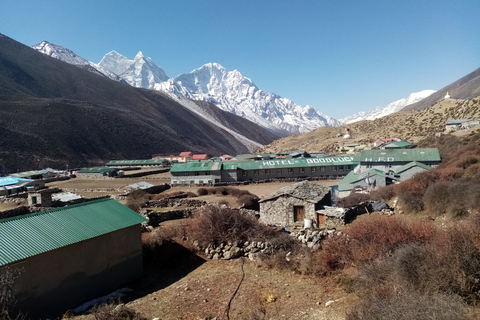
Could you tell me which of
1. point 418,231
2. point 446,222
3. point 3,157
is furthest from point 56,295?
point 3,157

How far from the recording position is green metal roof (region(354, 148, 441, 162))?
133ft

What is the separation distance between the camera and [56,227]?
38.4ft

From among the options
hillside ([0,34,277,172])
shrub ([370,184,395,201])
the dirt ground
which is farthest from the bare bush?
hillside ([0,34,277,172])

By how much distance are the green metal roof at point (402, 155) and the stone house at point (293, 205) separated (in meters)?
24.7

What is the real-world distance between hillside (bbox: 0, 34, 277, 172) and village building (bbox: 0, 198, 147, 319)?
3069 inches

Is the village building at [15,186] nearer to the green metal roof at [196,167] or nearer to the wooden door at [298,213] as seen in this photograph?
the green metal roof at [196,167]

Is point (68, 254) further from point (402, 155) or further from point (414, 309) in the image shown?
point (402, 155)

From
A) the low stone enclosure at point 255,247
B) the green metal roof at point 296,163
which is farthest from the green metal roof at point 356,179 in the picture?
the low stone enclosure at point 255,247

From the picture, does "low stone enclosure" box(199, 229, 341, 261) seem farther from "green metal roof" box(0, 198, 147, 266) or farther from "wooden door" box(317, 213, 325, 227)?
"wooden door" box(317, 213, 325, 227)

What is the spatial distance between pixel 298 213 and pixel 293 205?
63 centimetres

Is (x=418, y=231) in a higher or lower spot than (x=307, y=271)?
higher

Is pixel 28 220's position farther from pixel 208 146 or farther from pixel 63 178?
pixel 208 146

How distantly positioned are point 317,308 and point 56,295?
331 inches

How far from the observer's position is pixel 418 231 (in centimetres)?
984
